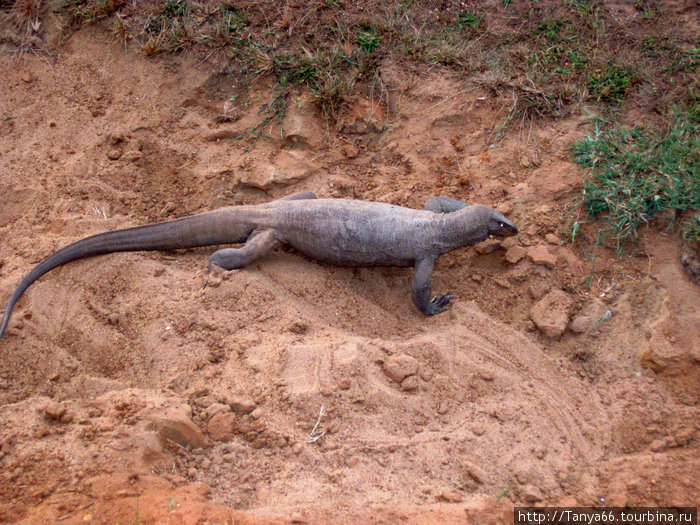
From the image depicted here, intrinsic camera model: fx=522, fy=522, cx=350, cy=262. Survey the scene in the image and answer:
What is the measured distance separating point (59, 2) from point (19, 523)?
7.44 m

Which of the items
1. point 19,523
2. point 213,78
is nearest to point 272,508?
point 19,523

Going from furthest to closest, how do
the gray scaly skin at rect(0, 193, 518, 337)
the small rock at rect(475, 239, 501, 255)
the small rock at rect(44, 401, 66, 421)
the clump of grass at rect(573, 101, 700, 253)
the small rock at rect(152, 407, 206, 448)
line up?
the small rock at rect(475, 239, 501, 255) → the gray scaly skin at rect(0, 193, 518, 337) → the clump of grass at rect(573, 101, 700, 253) → the small rock at rect(44, 401, 66, 421) → the small rock at rect(152, 407, 206, 448)

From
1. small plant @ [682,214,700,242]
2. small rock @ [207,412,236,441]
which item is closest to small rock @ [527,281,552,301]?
small plant @ [682,214,700,242]

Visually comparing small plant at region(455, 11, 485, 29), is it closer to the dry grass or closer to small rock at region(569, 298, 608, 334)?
the dry grass

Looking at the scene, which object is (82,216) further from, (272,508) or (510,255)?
(510,255)

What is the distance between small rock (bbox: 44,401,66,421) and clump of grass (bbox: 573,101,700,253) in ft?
15.6

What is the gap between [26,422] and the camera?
3717 mm

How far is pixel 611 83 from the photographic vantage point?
616 centimetres

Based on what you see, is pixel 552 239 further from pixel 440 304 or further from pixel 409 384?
pixel 409 384

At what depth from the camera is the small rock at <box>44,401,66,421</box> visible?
373cm

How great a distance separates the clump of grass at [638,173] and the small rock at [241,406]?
3547mm

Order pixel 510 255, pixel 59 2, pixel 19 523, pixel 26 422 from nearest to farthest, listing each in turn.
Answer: pixel 19 523 → pixel 26 422 → pixel 510 255 → pixel 59 2

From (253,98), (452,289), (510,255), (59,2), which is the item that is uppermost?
(59,2)

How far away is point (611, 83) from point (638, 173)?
1.52m
